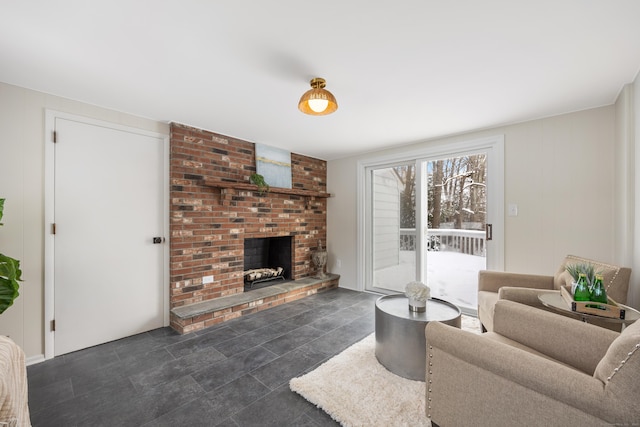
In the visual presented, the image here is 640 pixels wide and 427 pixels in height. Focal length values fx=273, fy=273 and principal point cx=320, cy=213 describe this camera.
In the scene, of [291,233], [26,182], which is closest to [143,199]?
[26,182]

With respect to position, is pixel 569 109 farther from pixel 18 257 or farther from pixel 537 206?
pixel 18 257

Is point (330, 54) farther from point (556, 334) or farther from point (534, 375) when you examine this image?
point (556, 334)

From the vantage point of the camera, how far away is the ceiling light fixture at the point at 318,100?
191 centimetres

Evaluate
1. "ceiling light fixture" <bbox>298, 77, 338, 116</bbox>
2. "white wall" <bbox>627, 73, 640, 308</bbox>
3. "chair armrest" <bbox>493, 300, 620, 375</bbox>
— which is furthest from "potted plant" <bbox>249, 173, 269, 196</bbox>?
"white wall" <bbox>627, 73, 640, 308</bbox>

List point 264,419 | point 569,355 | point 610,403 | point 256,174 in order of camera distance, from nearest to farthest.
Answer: point 610,403 < point 569,355 < point 264,419 < point 256,174

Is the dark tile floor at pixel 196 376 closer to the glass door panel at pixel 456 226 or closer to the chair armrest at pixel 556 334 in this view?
the chair armrest at pixel 556 334

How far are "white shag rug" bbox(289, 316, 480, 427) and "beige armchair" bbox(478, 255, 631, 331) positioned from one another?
951 millimetres

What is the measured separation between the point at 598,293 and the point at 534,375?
102 centimetres

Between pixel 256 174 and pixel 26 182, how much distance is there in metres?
2.09

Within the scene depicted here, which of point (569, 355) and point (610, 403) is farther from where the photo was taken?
point (569, 355)

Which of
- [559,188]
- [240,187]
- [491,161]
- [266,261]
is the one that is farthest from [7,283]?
[559,188]

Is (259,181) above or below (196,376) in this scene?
above

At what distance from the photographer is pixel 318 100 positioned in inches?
76.2

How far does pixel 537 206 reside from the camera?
286cm
